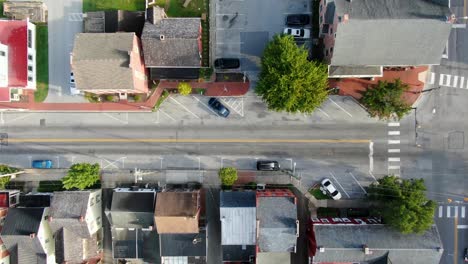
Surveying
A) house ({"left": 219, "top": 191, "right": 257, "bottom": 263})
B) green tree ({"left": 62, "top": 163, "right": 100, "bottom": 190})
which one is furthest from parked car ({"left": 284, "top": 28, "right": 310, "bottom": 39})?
green tree ({"left": 62, "top": 163, "right": 100, "bottom": 190})

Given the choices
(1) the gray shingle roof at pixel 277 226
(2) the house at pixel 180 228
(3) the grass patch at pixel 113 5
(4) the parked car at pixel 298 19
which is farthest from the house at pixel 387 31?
(3) the grass patch at pixel 113 5

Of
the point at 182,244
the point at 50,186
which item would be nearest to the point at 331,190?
the point at 182,244

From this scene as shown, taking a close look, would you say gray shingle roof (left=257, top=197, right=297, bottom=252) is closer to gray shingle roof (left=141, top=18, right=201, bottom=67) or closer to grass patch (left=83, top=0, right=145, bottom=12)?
gray shingle roof (left=141, top=18, right=201, bottom=67)

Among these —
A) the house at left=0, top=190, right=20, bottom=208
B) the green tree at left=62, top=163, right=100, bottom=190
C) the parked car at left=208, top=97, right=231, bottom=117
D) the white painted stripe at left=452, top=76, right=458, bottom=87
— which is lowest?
the house at left=0, top=190, right=20, bottom=208

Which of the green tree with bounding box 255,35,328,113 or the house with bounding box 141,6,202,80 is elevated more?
the house with bounding box 141,6,202,80

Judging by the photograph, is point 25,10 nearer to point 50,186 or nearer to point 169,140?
point 50,186

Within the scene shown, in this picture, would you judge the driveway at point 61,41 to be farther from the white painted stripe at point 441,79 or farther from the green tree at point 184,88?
the white painted stripe at point 441,79

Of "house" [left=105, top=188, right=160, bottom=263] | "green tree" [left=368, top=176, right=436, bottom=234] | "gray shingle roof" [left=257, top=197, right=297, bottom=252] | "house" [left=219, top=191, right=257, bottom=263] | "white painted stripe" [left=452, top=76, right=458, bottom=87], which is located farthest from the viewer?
"white painted stripe" [left=452, top=76, right=458, bottom=87]
